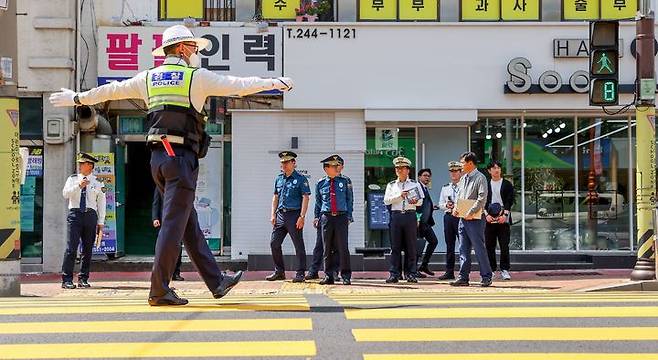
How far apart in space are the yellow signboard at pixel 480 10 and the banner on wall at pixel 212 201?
5517 mm

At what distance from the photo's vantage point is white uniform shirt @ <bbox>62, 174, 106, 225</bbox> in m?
12.2

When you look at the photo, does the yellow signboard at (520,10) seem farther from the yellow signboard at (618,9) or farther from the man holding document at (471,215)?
the man holding document at (471,215)

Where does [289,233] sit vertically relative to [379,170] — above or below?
below

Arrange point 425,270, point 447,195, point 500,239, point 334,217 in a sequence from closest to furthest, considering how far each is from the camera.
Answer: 1. point 334,217
2. point 500,239
3. point 447,195
4. point 425,270

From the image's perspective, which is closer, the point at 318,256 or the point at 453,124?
the point at 318,256

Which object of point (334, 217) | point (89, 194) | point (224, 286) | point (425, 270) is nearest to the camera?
point (224, 286)

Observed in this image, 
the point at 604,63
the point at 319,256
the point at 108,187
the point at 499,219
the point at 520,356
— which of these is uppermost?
the point at 604,63

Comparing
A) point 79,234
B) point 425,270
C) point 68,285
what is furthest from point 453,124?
point 68,285

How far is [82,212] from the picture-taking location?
12.3 meters

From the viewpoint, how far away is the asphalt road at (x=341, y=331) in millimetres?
4469

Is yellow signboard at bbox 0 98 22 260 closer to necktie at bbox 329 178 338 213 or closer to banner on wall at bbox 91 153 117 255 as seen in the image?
necktie at bbox 329 178 338 213

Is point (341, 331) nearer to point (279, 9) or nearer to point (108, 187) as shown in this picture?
point (108, 187)

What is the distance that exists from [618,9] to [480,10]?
273 cm

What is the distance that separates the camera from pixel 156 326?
5062mm
